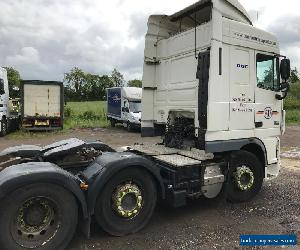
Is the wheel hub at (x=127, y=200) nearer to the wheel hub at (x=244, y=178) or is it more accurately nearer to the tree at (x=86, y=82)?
the wheel hub at (x=244, y=178)

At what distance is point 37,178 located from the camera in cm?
412

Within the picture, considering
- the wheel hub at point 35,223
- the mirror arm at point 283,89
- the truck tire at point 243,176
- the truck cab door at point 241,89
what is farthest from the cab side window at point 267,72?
the wheel hub at point 35,223

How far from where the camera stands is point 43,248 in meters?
4.27

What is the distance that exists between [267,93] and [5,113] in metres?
16.3

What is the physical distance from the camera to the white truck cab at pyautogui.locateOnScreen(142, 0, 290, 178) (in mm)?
5863

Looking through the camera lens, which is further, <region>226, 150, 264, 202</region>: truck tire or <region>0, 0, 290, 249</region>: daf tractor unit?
<region>226, 150, 264, 202</region>: truck tire

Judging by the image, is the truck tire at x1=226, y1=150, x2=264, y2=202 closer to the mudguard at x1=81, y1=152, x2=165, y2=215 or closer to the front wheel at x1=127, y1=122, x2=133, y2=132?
the mudguard at x1=81, y1=152, x2=165, y2=215

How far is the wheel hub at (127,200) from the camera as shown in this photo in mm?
4871

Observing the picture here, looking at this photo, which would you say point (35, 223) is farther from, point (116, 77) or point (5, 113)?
point (116, 77)

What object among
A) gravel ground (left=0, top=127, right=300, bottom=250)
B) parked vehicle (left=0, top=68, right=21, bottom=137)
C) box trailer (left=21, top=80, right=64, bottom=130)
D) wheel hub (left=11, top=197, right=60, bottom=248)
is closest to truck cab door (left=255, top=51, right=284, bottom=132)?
gravel ground (left=0, top=127, right=300, bottom=250)

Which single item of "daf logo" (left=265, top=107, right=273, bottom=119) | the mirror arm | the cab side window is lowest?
"daf logo" (left=265, top=107, right=273, bottom=119)

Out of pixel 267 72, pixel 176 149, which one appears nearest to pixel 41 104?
pixel 176 149

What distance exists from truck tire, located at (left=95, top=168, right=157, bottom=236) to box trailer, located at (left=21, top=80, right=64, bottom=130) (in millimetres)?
17259

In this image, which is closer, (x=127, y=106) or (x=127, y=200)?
(x=127, y=200)
